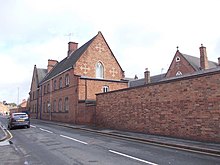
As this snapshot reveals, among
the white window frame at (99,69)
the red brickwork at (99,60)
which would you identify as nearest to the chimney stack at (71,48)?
the red brickwork at (99,60)

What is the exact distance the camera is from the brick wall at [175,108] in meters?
11.1

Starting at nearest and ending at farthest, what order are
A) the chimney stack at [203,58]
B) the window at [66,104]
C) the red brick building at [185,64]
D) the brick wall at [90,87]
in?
the brick wall at [90,87], the window at [66,104], the chimney stack at [203,58], the red brick building at [185,64]

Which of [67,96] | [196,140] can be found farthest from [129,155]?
[67,96]

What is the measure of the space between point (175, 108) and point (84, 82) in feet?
Result: 50.7

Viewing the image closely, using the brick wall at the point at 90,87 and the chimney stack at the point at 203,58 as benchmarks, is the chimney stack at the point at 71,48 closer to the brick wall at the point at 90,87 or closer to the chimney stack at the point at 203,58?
the brick wall at the point at 90,87

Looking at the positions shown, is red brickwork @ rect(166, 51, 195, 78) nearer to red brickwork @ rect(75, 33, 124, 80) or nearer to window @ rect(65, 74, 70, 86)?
red brickwork @ rect(75, 33, 124, 80)

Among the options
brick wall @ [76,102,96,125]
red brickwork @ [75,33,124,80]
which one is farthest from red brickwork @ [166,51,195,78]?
brick wall @ [76,102,96,125]

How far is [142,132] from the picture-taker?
1570 cm

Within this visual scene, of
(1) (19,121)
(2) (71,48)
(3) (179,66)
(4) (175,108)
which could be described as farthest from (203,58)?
(1) (19,121)

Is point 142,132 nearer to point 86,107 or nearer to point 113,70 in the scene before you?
point 86,107

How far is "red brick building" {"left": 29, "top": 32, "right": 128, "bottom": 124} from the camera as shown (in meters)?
26.2

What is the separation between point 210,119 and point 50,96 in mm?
31277

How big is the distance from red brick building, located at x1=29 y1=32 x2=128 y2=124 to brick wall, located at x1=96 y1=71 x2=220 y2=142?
6916mm

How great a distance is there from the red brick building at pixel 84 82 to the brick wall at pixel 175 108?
6.92m
